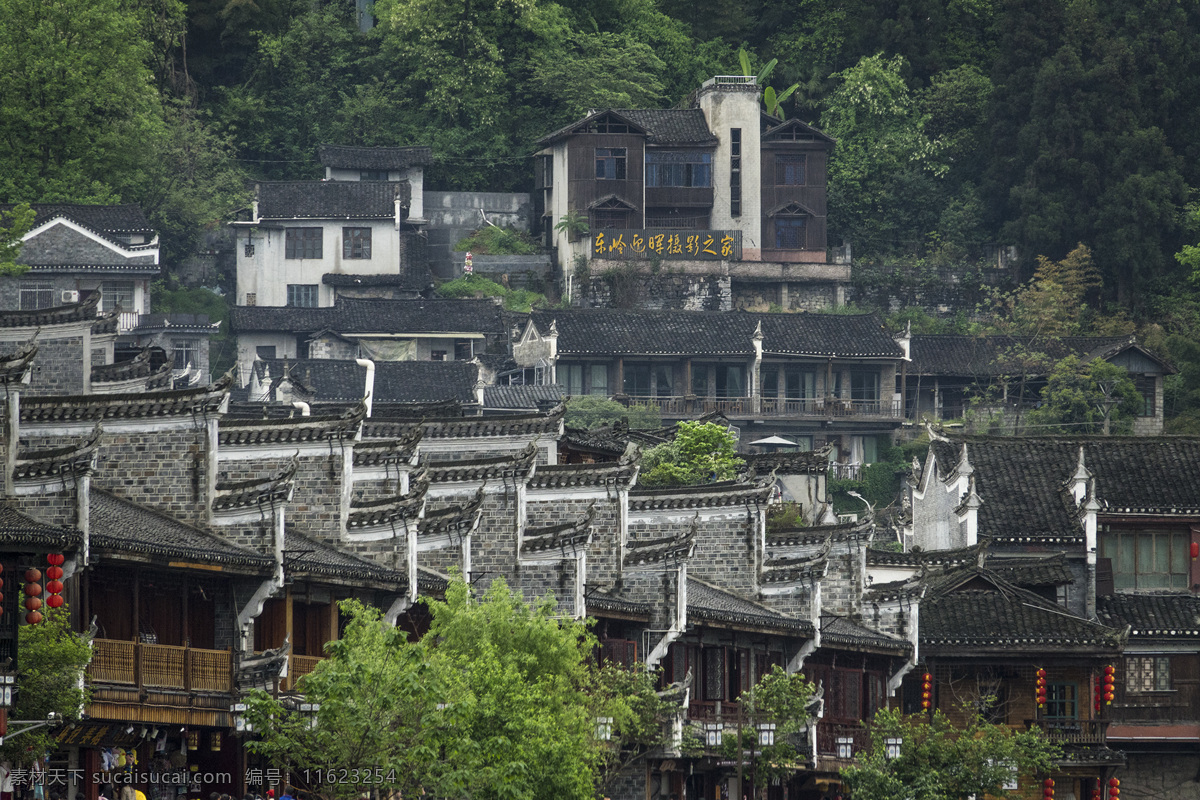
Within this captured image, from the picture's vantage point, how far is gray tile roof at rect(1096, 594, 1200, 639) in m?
66.6

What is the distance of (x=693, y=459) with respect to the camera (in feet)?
223

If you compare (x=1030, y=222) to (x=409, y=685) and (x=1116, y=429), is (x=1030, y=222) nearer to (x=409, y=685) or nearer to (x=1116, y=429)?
(x=1116, y=429)

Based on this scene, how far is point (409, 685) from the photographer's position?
37219mm

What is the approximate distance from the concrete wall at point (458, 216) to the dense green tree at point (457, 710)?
72.5m

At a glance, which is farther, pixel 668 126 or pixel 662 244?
pixel 668 126

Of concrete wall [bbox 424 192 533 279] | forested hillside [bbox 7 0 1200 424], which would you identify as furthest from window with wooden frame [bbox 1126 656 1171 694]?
concrete wall [bbox 424 192 533 279]

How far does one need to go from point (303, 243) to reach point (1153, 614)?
5484 centimetres

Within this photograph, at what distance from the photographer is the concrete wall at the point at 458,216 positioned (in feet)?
383

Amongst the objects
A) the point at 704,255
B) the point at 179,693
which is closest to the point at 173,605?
the point at 179,693

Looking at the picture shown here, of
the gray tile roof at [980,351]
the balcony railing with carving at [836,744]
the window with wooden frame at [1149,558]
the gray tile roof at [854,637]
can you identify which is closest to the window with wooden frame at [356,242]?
the gray tile roof at [980,351]

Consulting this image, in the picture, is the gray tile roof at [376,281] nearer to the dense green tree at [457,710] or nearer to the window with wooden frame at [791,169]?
the window with wooden frame at [791,169]

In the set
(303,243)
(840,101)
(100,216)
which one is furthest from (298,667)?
(840,101)

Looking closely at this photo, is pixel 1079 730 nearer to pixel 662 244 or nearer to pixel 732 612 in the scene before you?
pixel 732 612

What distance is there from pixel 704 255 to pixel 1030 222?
55.0ft
